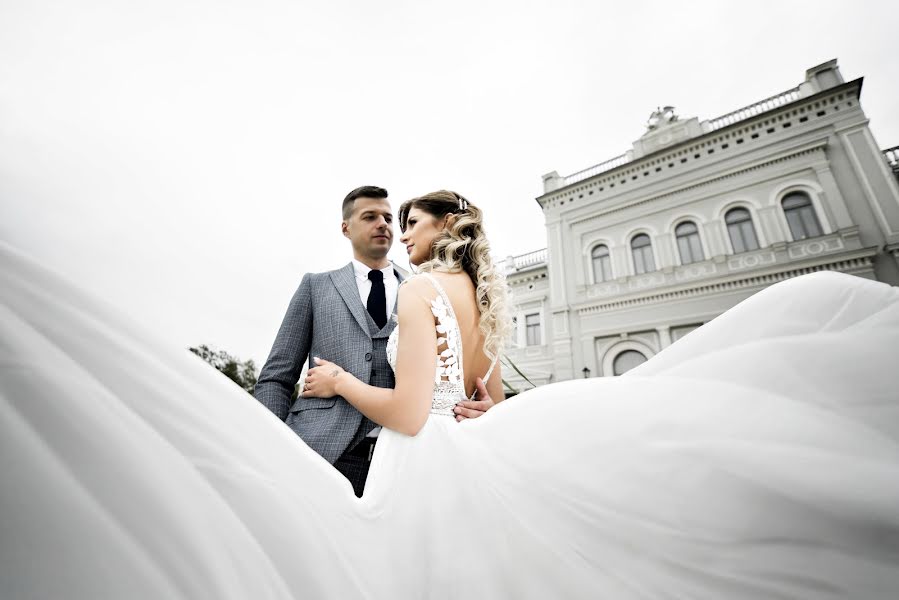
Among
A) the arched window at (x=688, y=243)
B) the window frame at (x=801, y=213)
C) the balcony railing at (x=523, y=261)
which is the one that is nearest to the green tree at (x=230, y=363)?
the balcony railing at (x=523, y=261)

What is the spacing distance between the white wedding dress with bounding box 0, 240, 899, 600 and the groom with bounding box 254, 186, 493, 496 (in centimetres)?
54

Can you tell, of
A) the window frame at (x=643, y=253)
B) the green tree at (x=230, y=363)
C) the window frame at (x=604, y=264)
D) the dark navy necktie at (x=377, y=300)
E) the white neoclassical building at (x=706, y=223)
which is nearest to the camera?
the dark navy necktie at (x=377, y=300)

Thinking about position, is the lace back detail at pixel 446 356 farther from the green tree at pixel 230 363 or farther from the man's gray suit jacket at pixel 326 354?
the green tree at pixel 230 363

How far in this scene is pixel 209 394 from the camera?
2.43 ft

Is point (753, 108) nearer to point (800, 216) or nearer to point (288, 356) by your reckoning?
point (800, 216)

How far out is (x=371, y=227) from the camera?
7.46 ft

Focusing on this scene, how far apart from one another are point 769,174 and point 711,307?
4.63m

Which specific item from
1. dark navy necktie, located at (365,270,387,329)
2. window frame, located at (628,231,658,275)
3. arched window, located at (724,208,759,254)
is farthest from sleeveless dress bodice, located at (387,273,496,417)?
arched window, located at (724,208,759,254)

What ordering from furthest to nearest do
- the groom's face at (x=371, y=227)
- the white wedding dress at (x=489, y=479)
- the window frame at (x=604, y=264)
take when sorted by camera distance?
the window frame at (x=604, y=264), the groom's face at (x=371, y=227), the white wedding dress at (x=489, y=479)

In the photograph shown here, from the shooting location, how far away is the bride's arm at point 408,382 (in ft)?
4.00

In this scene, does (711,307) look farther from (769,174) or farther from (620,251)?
(769,174)

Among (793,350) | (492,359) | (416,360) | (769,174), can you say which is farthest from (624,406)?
(769,174)

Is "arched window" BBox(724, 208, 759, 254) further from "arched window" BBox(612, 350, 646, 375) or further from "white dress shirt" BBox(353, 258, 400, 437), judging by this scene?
"white dress shirt" BBox(353, 258, 400, 437)

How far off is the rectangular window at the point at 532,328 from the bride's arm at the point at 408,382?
1365 cm
